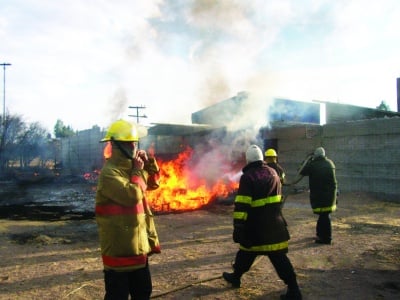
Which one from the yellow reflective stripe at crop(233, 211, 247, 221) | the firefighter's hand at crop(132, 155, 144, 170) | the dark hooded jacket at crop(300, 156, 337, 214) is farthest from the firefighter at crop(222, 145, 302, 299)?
the dark hooded jacket at crop(300, 156, 337, 214)

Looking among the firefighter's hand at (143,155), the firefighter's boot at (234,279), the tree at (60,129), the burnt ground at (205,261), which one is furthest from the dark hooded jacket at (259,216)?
the tree at (60,129)

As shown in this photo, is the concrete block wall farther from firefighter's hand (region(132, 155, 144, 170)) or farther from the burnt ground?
firefighter's hand (region(132, 155, 144, 170))

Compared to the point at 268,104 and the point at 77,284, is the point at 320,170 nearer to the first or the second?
the point at 77,284

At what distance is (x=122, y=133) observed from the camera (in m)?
3.14

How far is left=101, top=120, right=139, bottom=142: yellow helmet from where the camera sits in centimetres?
312

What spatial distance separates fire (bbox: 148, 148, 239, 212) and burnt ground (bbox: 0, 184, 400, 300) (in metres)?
2.32

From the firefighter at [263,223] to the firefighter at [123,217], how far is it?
131cm

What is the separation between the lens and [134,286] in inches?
125

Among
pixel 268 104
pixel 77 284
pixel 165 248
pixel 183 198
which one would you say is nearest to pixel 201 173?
pixel 183 198

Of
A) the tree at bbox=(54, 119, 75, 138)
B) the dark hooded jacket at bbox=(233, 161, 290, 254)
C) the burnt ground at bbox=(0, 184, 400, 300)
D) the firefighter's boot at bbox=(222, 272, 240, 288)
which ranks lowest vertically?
the burnt ground at bbox=(0, 184, 400, 300)

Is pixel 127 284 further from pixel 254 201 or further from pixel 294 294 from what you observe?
pixel 294 294

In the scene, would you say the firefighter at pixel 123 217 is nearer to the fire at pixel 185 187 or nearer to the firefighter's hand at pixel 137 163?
the firefighter's hand at pixel 137 163

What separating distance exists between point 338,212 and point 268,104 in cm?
859

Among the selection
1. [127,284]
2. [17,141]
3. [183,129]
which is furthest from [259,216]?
[17,141]
